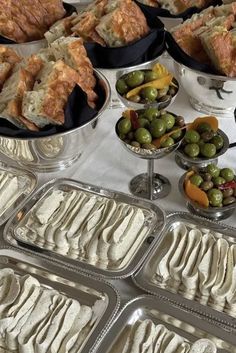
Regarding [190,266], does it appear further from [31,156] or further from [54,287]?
[31,156]

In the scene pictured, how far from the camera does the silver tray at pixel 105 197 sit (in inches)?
41.4

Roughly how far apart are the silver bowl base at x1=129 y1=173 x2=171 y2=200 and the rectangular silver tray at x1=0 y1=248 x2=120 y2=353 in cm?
30

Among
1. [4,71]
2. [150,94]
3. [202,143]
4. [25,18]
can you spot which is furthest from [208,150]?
[25,18]

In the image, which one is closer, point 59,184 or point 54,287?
point 54,287

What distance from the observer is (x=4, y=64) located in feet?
4.53

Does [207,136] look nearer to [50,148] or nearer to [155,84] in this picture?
[155,84]

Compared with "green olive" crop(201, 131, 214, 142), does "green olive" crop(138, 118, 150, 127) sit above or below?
above

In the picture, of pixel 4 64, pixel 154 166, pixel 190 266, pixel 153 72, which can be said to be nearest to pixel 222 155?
pixel 154 166

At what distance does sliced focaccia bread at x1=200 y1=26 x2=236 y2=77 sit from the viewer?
136 cm

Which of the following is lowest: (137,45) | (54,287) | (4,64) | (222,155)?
(222,155)

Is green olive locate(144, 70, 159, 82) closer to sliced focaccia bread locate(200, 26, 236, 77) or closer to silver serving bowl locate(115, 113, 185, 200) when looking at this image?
sliced focaccia bread locate(200, 26, 236, 77)

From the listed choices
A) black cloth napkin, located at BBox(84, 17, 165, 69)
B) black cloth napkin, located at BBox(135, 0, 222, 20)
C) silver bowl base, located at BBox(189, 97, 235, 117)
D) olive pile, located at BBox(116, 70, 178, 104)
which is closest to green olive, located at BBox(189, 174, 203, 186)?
olive pile, located at BBox(116, 70, 178, 104)

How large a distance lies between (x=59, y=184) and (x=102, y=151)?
8.1 inches

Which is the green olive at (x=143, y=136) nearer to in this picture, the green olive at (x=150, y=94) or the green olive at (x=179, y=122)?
the green olive at (x=179, y=122)
